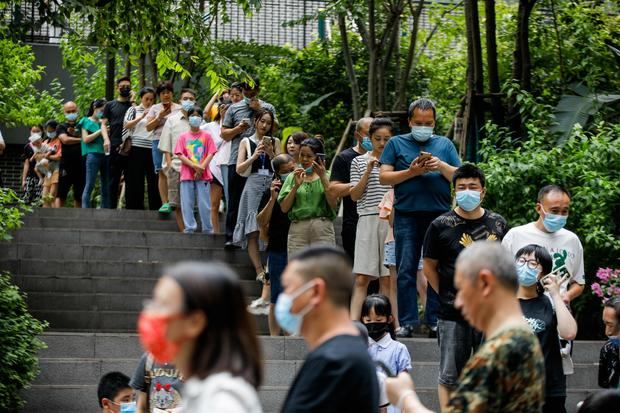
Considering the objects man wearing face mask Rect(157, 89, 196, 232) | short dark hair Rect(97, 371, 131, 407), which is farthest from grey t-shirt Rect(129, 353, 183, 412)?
man wearing face mask Rect(157, 89, 196, 232)

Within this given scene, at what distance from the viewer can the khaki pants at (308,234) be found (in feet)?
42.0

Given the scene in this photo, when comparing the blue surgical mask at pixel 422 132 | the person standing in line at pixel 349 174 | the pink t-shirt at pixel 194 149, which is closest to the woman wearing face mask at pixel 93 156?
the pink t-shirt at pixel 194 149

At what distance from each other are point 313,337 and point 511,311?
34.0 inches

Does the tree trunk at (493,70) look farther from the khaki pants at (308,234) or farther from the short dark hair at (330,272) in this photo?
the short dark hair at (330,272)

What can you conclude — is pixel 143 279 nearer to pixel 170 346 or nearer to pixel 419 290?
pixel 419 290

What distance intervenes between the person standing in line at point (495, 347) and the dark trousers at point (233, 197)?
1003cm

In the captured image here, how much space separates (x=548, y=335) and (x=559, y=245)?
1.37 m

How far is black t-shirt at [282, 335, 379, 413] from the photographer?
5016mm

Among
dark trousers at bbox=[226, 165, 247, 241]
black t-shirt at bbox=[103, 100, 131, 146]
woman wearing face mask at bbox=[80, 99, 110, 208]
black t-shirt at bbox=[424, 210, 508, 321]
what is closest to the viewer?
black t-shirt at bbox=[424, 210, 508, 321]

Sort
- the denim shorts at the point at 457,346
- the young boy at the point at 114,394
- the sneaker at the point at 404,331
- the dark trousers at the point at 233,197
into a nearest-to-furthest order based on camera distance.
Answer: the young boy at the point at 114,394, the denim shorts at the point at 457,346, the sneaker at the point at 404,331, the dark trousers at the point at 233,197

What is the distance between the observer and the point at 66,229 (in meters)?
16.3

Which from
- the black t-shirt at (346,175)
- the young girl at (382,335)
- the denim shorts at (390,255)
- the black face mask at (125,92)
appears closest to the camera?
the young girl at (382,335)

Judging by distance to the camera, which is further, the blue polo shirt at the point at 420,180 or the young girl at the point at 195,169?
the young girl at the point at 195,169

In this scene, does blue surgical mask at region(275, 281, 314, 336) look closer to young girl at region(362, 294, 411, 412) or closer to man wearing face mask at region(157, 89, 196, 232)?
young girl at region(362, 294, 411, 412)
